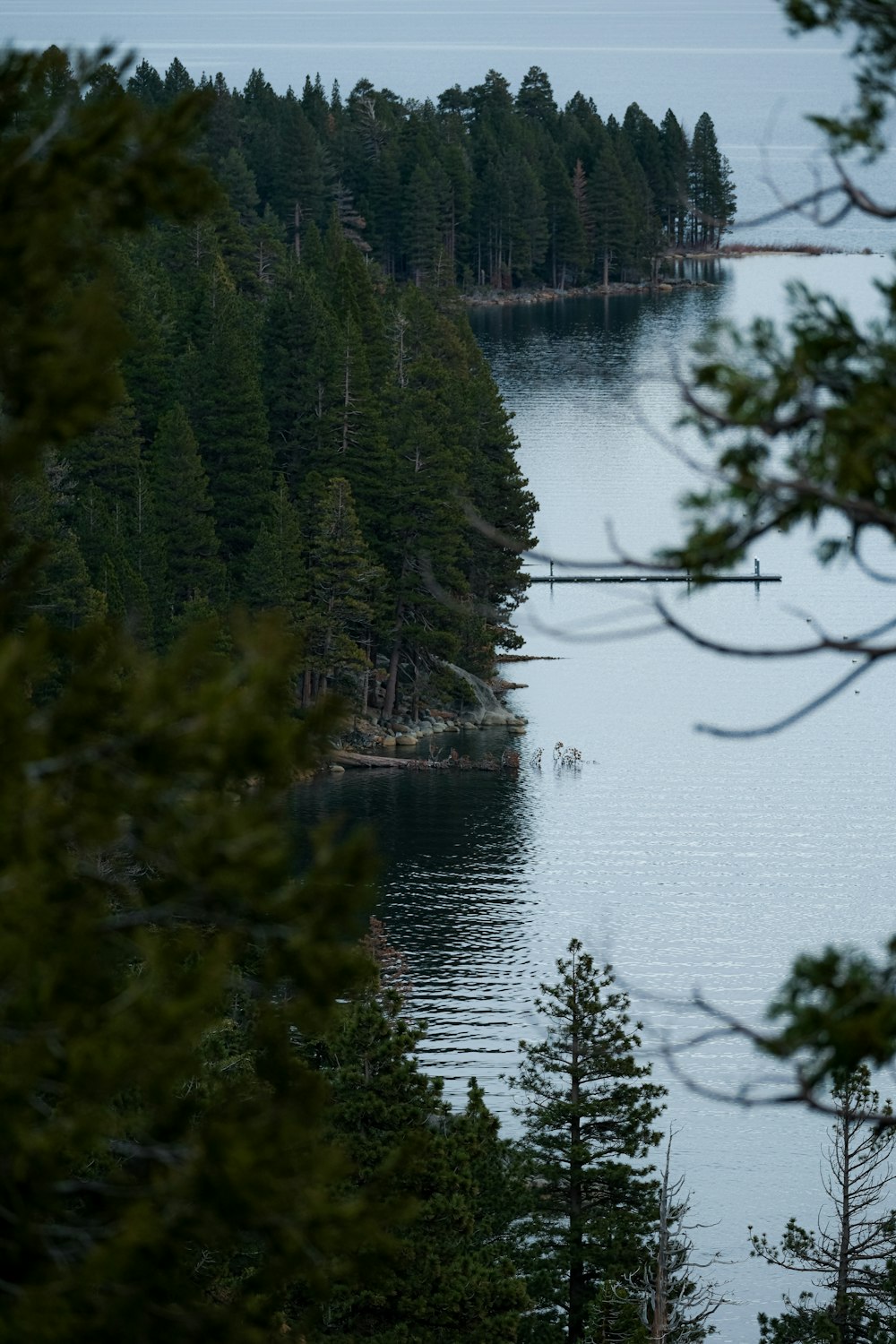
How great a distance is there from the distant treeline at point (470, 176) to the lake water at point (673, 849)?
187 ft

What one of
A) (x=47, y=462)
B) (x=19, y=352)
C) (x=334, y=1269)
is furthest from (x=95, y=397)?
(x=47, y=462)

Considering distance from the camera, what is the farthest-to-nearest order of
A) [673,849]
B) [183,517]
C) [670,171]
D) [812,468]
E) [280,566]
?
[670,171], [280,566], [183,517], [673,849], [812,468]

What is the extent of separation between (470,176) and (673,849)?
344 feet

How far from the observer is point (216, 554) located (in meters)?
62.8

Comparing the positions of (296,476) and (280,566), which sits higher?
(296,476)

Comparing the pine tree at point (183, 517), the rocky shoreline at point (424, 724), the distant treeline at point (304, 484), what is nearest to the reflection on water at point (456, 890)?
the rocky shoreline at point (424, 724)

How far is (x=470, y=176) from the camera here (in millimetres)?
150000

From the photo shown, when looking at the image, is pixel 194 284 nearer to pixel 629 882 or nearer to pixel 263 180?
pixel 629 882

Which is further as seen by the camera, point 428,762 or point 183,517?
point 428,762

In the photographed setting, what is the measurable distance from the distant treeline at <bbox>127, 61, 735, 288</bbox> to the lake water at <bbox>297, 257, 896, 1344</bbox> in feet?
187

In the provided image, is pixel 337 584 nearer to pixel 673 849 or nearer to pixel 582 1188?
pixel 673 849

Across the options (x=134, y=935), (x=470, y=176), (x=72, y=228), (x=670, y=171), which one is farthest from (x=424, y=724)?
(x=670, y=171)

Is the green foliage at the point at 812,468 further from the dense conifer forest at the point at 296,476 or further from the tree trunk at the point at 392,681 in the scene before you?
the tree trunk at the point at 392,681

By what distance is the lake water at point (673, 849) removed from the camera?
38.0 meters
